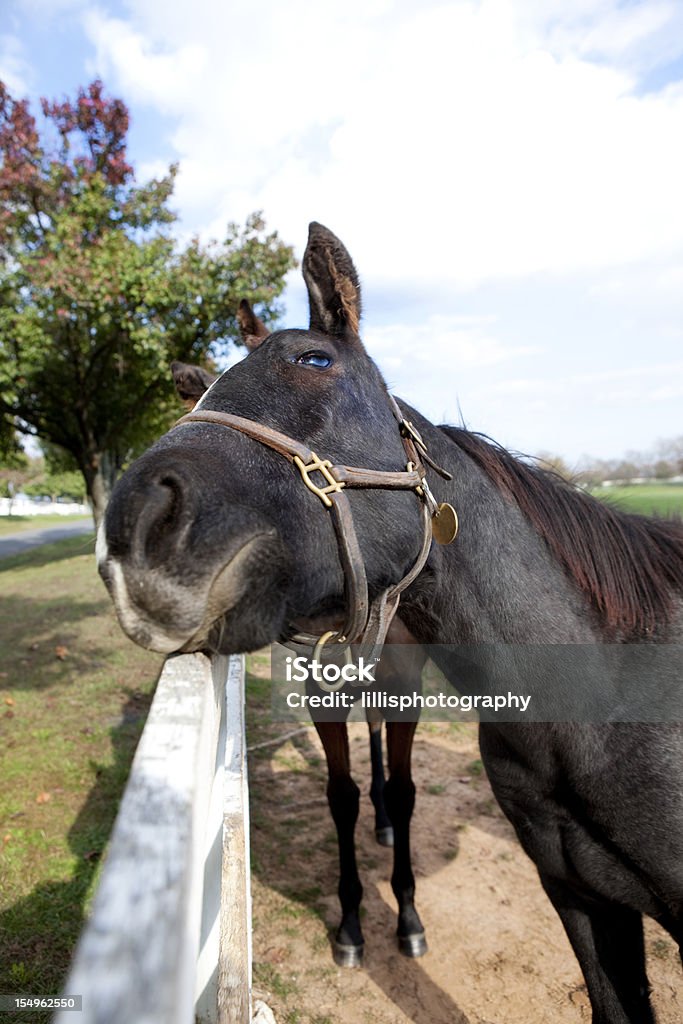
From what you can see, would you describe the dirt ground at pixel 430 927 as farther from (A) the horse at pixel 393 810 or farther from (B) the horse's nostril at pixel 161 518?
(B) the horse's nostril at pixel 161 518

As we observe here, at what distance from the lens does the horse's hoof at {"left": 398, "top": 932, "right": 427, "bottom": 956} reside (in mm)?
3301

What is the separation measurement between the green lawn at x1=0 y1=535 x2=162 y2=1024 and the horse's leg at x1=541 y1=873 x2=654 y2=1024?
2.07m

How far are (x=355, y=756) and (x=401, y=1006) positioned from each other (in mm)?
2732

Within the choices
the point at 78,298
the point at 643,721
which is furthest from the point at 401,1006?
Answer: the point at 78,298

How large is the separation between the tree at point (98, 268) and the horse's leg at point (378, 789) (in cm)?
932

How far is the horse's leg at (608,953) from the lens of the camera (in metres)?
2.08

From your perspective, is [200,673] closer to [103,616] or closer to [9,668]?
[9,668]

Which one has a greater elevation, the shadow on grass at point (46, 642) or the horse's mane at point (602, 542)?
the horse's mane at point (602, 542)

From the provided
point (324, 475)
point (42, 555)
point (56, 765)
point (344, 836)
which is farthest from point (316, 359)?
point (42, 555)

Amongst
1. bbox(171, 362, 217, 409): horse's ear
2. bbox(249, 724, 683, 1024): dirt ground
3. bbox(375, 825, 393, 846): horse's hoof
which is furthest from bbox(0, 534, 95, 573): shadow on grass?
bbox(171, 362, 217, 409): horse's ear

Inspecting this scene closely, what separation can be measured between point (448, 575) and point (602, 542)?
55cm

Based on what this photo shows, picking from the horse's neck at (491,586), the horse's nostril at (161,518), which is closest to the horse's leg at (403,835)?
the horse's neck at (491,586)

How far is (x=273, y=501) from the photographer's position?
1.48m

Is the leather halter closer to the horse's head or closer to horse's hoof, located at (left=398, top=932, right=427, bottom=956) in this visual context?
the horse's head
